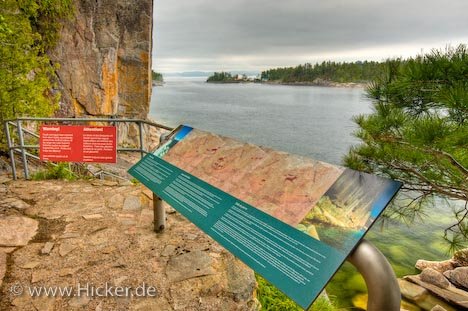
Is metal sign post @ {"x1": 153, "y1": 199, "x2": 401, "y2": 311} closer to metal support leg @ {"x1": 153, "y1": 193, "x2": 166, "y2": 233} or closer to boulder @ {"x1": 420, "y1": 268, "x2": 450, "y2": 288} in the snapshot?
metal support leg @ {"x1": 153, "y1": 193, "x2": 166, "y2": 233}

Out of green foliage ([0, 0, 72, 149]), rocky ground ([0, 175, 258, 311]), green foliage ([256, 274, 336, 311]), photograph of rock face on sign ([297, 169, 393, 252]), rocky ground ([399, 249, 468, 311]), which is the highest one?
green foliage ([0, 0, 72, 149])

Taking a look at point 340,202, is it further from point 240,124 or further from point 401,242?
point 240,124

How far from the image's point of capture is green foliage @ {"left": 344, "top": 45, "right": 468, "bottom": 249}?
330 centimetres

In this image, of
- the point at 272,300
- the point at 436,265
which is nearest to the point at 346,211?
the point at 272,300

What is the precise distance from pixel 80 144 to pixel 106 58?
377 inches

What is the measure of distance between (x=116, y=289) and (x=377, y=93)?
4.22m

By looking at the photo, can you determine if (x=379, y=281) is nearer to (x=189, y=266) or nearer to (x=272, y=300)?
(x=272, y=300)

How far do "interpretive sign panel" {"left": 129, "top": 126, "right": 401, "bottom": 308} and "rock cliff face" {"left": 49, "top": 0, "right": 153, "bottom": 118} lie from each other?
11230 mm

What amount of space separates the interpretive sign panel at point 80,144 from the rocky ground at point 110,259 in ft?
2.64

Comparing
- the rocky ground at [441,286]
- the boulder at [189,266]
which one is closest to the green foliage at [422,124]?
the rocky ground at [441,286]

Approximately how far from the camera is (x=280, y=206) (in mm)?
1590

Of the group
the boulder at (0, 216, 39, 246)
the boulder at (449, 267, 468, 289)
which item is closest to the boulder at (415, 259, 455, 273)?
the boulder at (449, 267, 468, 289)

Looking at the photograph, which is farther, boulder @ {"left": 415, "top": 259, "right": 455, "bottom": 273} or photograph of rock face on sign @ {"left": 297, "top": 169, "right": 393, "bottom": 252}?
boulder @ {"left": 415, "top": 259, "right": 455, "bottom": 273}

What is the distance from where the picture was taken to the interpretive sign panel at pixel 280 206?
4.20 ft
